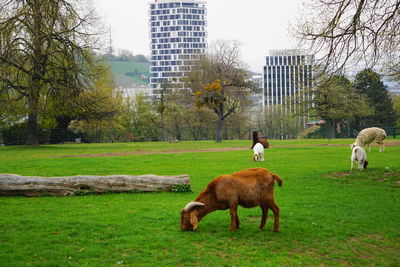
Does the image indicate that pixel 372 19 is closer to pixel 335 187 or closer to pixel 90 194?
pixel 335 187

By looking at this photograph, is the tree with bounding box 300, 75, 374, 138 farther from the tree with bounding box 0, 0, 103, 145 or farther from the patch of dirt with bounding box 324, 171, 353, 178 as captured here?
the patch of dirt with bounding box 324, 171, 353, 178

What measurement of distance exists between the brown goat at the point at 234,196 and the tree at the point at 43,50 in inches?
1345

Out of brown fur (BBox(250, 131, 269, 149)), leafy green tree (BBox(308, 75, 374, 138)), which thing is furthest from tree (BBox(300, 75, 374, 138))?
brown fur (BBox(250, 131, 269, 149))

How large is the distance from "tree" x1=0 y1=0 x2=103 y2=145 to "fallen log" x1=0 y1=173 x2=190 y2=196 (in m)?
27.3

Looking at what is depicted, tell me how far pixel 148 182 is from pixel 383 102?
72714 mm

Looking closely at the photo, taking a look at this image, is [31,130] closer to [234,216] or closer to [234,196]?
[234,216]

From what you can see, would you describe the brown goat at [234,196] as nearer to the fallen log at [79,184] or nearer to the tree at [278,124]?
the fallen log at [79,184]

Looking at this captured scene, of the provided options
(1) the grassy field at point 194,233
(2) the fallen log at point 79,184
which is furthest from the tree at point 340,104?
(2) the fallen log at point 79,184

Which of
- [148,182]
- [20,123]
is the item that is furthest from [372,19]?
[20,123]

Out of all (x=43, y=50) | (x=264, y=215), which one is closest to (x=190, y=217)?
(x=264, y=215)

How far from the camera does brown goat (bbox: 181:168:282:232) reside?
29.2 ft

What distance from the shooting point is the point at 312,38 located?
1594 cm

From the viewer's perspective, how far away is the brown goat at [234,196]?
8.89 m

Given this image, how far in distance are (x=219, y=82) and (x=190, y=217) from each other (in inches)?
1942
